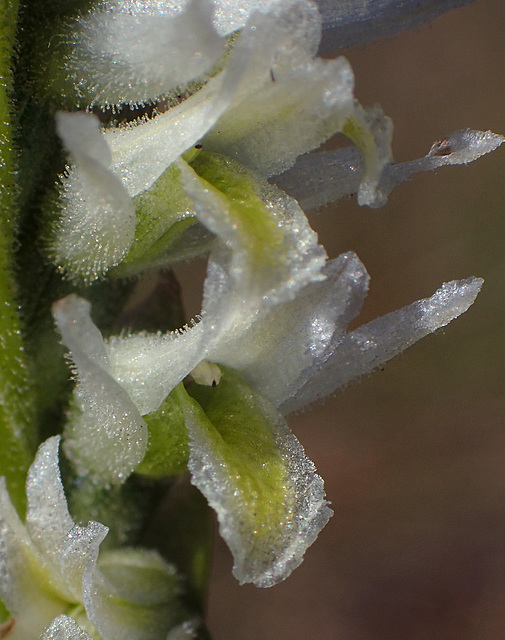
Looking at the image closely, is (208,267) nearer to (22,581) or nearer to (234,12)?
(234,12)

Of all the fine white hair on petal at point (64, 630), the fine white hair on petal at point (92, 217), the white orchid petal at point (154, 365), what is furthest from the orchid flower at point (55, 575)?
the fine white hair on petal at point (92, 217)

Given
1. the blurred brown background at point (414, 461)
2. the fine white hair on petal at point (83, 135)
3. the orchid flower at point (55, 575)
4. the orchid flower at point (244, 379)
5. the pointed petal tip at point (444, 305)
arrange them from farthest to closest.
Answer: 1. the blurred brown background at point (414, 461)
2. the pointed petal tip at point (444, 305)
3. the orchid flower at point (55, 575)
4. the orchid flower at point (244, 379)
5. the fine white hair on petal at point (83, 135)

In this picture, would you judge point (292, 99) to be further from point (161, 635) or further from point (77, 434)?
point (161, 635)

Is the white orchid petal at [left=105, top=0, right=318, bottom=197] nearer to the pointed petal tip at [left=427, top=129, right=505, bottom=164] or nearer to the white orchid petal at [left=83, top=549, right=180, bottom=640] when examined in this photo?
the pointed petal tip at [left=427, top=129, right=505, bottom=164]

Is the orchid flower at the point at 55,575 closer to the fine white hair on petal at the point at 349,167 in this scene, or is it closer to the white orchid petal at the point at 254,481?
the white orchid petal at the point at 254,481

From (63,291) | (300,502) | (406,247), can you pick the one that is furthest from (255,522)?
(406,247)

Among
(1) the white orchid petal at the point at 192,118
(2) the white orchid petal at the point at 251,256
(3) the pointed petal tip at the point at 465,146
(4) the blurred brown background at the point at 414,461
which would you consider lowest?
(4) the blurred brown background at the point at 414,461

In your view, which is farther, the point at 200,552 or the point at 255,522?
the point at 200,552

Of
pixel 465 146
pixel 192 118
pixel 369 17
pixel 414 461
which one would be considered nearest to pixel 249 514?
pixel 192 118

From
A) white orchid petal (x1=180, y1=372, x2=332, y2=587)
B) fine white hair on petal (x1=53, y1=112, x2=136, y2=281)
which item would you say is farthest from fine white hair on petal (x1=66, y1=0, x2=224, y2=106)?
white orchid petal (x1=180, y1=372, x2=332, y2=587)
